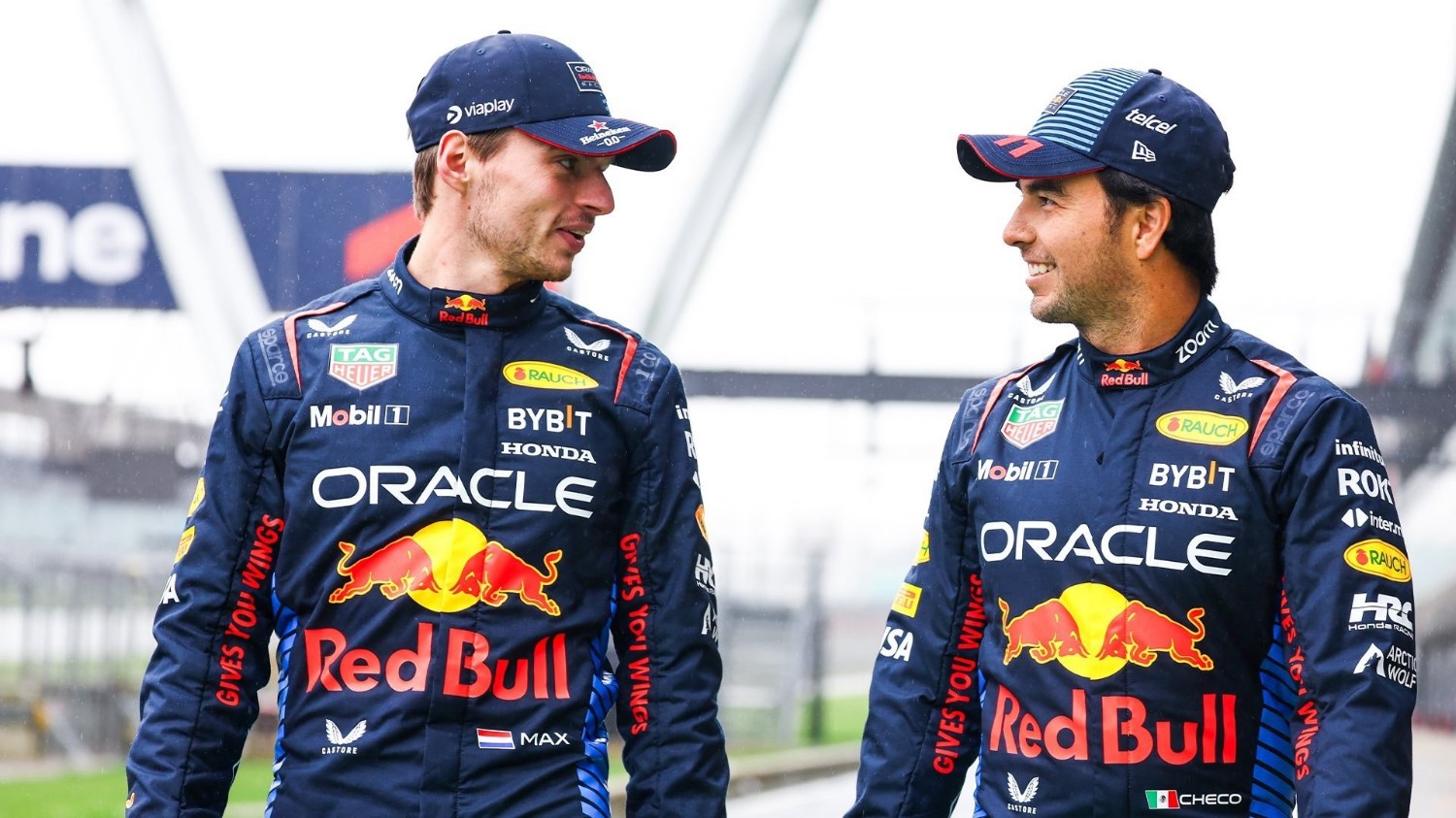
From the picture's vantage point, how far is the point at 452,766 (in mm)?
1938

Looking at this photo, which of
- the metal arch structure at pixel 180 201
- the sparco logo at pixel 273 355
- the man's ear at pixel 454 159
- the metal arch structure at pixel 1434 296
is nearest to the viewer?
the sparco logo at pixel 273 355

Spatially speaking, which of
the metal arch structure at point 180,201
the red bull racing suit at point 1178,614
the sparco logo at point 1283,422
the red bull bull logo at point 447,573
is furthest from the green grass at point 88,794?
the sparco logo at point 1283,422

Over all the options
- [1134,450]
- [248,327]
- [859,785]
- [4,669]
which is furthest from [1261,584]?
[4,669]

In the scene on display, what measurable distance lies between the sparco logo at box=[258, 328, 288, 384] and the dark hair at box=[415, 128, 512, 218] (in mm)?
268

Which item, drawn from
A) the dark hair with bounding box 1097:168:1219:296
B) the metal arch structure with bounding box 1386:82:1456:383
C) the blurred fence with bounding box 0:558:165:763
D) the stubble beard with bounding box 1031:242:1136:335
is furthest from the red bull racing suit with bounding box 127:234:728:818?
the blurred fence with bounding box 0:558:165:763

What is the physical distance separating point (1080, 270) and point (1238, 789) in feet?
2.22

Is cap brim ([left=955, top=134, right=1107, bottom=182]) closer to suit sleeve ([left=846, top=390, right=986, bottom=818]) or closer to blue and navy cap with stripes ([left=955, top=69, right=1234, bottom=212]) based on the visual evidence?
blue and navy cap with stripes ([left=955, top=69, right=1234, bottom=212])

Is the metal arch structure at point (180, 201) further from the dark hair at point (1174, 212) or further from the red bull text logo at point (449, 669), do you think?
the dark hair at point (1174, 212)

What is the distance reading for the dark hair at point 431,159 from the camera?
2158 millimetres

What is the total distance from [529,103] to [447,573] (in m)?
0.62

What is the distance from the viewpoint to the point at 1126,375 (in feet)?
6.97

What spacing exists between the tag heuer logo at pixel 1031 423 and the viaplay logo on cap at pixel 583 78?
2.35 ft

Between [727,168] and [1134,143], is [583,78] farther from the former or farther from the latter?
[727,168]

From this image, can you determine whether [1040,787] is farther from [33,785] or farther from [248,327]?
[33,785]
